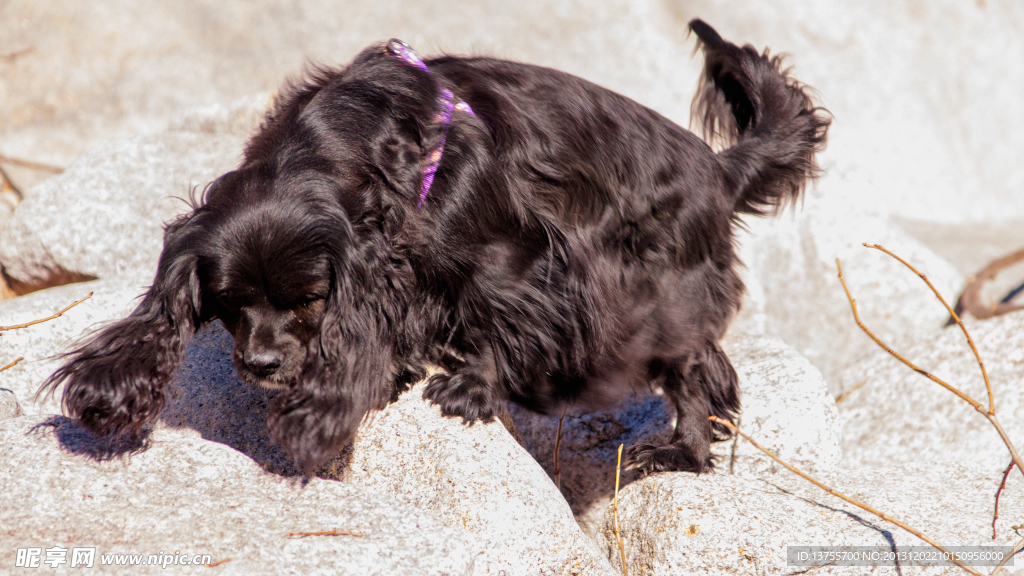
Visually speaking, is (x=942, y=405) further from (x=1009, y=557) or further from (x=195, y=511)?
(x=195, y=511)

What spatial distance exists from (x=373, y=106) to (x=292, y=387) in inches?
36.4

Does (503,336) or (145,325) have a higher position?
(503,336)

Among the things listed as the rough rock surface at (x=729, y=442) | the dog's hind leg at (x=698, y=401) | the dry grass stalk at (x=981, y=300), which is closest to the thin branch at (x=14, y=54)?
the rough rock surface at (x=729, y=442)

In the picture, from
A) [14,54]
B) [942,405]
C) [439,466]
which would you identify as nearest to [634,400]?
[439,466]

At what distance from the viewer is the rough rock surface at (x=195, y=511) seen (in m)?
1.93

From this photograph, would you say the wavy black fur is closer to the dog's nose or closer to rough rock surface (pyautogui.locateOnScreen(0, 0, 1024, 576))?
the dog's nose

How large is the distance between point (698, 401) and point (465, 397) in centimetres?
99

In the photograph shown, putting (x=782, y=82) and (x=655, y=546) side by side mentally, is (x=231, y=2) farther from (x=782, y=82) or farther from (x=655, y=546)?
(x=655, y=546)

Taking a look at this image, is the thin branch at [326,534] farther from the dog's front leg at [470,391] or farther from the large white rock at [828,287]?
the large white rock at [828,287]

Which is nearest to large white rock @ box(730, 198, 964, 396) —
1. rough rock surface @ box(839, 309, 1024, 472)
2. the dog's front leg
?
rough rock surface @ box(839, 309, 1024, 472)

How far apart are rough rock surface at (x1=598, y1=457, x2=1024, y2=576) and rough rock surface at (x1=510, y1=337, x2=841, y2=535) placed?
0.22 metres

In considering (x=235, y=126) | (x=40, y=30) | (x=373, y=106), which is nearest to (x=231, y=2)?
(x=40, y=30)

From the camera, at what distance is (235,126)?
4.73 m

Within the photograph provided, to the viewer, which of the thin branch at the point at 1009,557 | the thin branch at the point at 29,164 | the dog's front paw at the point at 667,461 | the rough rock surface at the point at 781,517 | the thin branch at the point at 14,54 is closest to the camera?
the thin branch at the point at 1009,557
